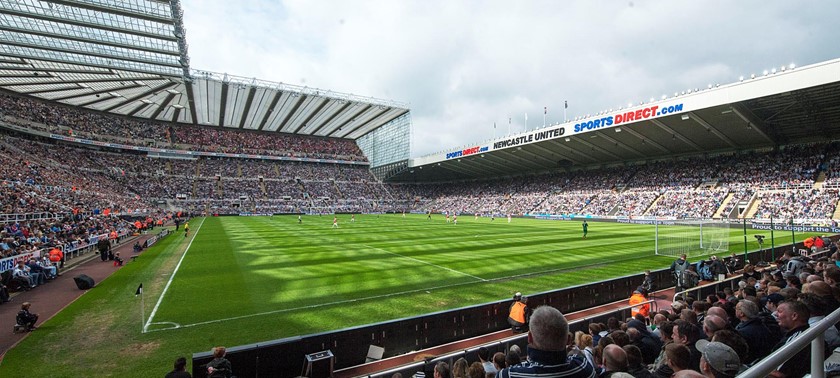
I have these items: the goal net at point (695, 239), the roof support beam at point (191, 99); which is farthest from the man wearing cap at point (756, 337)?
the roof support beam at point (191, 99)

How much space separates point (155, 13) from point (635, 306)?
30.9 m

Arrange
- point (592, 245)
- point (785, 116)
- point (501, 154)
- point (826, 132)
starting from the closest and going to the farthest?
1. point (592, 245)
2. point (785, 116)
3. point (826, 132)
4. point (501, 154)

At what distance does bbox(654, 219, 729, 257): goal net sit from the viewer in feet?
68.6

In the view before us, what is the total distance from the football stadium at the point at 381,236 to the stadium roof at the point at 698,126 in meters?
0.29

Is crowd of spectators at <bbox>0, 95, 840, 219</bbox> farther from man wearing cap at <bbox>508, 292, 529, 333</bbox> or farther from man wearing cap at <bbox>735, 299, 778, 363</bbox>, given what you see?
man wearing cap at <bbox>735, 299, 778, 363</bbox>

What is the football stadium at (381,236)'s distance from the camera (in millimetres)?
6328

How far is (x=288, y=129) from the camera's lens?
7925cm

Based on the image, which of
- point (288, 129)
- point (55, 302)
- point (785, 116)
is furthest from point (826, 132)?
point (288, 129)

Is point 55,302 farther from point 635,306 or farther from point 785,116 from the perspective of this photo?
point 785,116

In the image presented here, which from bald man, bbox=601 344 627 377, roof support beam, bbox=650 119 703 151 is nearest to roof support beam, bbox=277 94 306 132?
roof support beam, bbox=650 119 703 151

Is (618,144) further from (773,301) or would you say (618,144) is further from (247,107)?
(247,107)

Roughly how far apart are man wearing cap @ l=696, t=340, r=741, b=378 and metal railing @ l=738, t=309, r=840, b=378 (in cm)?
52

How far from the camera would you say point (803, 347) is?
2.11 metres

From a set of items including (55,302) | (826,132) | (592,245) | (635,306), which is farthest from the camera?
(826,132)
